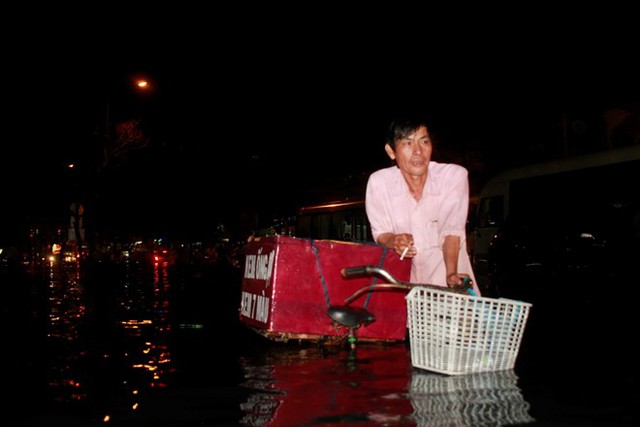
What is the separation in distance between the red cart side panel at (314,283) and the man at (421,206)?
0.78 metres

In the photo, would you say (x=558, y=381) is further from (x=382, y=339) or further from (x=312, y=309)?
(x=312, y=309)

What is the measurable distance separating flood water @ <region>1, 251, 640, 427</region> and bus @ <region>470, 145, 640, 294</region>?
485 cm

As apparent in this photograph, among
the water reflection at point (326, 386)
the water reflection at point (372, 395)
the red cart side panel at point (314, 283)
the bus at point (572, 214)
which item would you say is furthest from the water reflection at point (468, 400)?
the bus at point (572, 214)

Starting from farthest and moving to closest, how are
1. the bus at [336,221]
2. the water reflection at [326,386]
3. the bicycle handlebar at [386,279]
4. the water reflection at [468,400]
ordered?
the bus at [336,221] < the bicycle handlebar at [386,279] < the water reflection at [326,386] < the water reflection at [468,400]

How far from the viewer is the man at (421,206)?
4.79 meters

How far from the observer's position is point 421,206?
16.4 ft

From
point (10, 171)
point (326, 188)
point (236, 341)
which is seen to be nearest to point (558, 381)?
point (236, 341)

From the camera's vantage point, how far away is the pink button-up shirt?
4832mm

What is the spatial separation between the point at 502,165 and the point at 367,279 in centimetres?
2674

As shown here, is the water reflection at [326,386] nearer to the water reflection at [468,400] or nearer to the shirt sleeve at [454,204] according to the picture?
the water reflection at [468,400]

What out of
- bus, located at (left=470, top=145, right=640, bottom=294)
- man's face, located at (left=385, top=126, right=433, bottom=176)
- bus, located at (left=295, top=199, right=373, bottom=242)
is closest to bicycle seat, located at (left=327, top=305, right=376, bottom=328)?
man's face, located at (left=385, top=126, right=433, bottom=176)

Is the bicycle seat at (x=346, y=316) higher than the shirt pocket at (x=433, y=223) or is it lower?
lower

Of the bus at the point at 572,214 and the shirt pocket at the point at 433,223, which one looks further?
the bus at the point at 572,214

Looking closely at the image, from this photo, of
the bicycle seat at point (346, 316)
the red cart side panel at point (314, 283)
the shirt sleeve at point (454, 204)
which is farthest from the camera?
the red cart side panel at point (314, 283)
